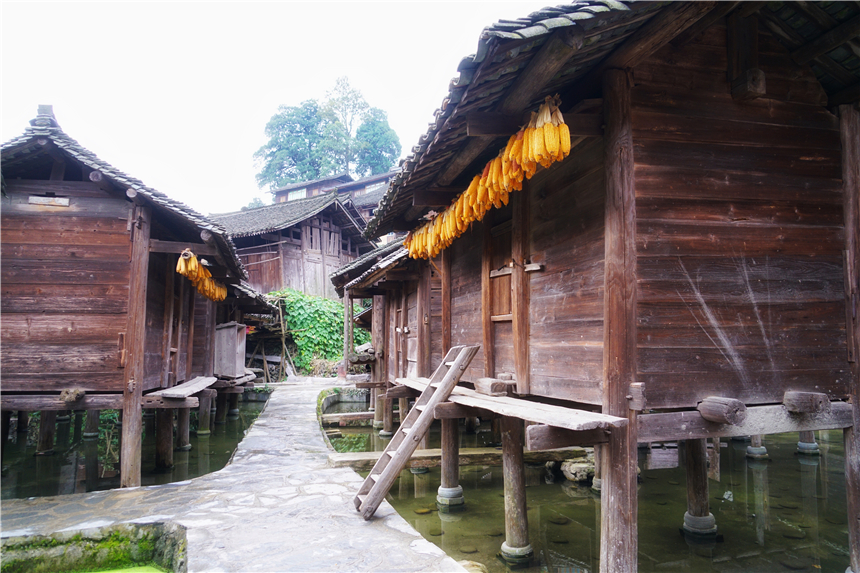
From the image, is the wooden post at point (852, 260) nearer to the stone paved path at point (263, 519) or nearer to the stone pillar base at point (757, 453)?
the stone paved path at point (263, 519)

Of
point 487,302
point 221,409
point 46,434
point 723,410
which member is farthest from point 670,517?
point 221,409

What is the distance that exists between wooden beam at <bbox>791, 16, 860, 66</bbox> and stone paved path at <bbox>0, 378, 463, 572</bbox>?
5375mm

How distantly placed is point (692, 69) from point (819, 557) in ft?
19.5

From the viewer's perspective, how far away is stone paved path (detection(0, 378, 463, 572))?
4.43 metres

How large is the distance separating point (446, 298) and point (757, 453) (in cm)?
802

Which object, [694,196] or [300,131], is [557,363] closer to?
[694,196]

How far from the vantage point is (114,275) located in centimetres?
763

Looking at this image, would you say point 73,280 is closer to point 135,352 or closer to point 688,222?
point 135,352

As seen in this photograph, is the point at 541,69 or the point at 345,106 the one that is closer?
the point at 541,69

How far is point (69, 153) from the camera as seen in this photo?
728cm

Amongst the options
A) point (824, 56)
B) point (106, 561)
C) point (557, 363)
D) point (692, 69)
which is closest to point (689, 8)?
point (692, 69)

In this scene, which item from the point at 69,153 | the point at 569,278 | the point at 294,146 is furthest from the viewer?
the point at 294,146

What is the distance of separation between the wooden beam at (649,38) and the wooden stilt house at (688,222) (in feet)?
0.05

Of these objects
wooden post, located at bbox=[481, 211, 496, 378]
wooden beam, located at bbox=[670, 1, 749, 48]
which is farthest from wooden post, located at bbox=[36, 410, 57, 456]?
wooden beam, located at bbox=[670, 1, 749, 48]
